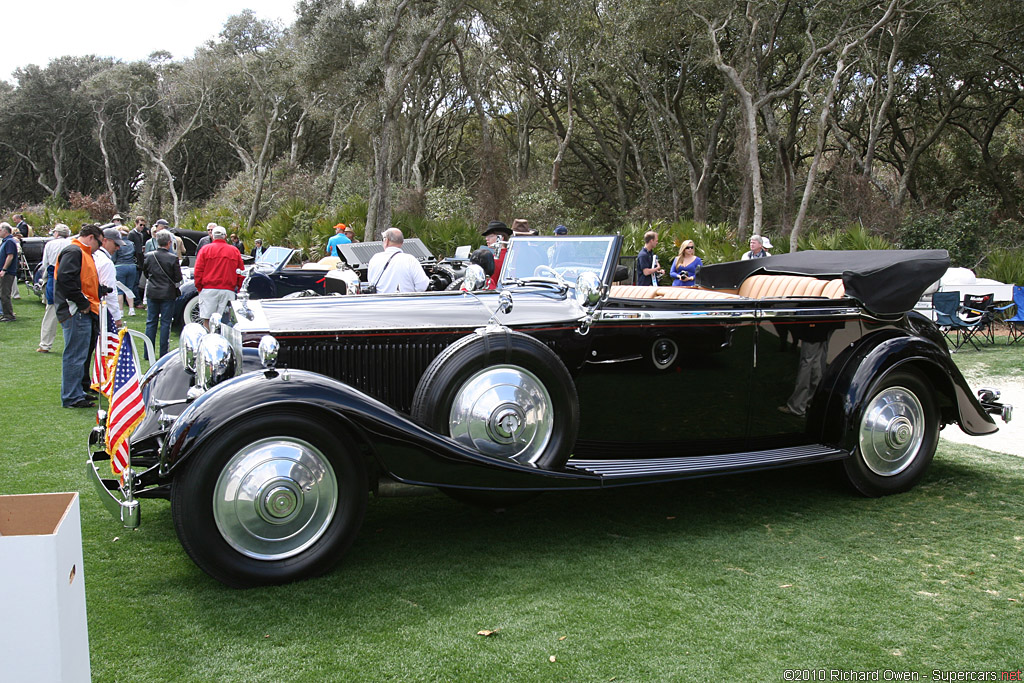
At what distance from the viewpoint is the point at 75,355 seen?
7.91 m

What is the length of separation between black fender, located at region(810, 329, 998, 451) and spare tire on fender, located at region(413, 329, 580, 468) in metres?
1.92

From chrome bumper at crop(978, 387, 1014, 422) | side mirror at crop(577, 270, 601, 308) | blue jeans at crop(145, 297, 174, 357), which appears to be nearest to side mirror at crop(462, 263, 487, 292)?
side mirror at crop(577, 270, 601, 308)

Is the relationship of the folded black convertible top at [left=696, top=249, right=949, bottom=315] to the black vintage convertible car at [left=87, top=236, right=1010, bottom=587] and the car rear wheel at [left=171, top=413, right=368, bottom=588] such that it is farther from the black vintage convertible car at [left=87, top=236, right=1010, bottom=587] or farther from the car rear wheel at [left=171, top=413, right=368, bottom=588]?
the car rear wheel at [left=171, top=413, right=368, bottom=588]

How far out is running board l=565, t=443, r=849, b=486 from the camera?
4379mm

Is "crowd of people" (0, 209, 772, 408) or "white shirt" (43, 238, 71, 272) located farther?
"white shirt" (43, 238, 71, 272)

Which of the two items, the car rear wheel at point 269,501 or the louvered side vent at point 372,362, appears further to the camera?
the louvered side vent at point 372,362

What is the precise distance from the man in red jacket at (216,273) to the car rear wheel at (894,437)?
25.5 ft

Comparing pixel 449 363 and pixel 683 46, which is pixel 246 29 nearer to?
pixel 683 46

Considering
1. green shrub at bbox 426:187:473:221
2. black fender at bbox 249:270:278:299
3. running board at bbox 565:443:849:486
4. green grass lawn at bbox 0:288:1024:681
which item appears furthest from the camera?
green shrub at bbox 426:187:473:221

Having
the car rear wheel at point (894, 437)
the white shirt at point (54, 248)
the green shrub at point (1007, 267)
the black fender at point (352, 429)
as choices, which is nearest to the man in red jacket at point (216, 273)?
the white shirt at point (54, 248)

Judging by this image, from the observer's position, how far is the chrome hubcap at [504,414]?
4.14m

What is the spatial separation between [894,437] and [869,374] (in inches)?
21.6

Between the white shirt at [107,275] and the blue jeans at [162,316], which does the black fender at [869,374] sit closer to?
the white shirt at [107,275]

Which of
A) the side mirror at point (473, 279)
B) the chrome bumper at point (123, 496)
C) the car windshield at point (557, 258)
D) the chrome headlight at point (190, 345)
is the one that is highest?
the car windshield at point (557, 258)
